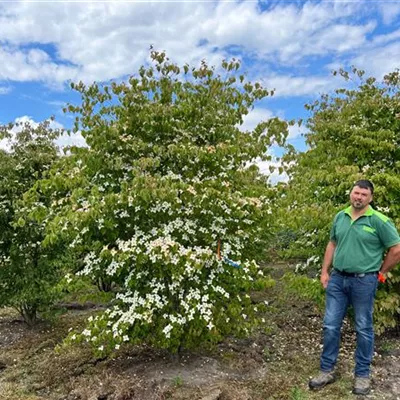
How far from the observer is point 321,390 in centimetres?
456

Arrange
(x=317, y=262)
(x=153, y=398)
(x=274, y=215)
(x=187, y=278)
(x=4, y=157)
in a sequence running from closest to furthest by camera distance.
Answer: (x=153, y=398) < (x=187, y=278) < (x=274, y=215) < (x=317, y=262) < (x=4, y=157)

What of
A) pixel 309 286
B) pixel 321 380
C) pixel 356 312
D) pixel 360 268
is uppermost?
pixel 360 268

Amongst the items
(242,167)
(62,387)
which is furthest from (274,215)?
(62,387)

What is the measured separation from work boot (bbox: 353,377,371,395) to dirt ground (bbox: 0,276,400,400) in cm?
7

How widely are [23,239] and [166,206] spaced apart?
3.60 m

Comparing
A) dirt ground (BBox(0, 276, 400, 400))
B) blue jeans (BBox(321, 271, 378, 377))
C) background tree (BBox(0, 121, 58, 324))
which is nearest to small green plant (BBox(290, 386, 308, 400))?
dirt ground (BBox(0, 276, 400, 400))

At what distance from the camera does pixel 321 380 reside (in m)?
4.59

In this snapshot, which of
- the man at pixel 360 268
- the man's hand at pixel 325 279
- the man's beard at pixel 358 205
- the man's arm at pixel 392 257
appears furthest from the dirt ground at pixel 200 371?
the man's beard at pixel 358 205

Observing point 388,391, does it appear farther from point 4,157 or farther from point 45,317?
point 4,157

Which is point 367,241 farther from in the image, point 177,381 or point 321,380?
point 177,381

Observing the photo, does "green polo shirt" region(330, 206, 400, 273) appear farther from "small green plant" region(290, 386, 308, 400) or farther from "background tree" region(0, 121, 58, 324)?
"background tree" region(0, 121, 58, 324)

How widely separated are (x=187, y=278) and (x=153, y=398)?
48.8 inches

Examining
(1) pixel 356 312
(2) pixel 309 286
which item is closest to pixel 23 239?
(2) pixel 309 286

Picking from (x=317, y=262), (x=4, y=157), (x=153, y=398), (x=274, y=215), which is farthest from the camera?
(x=4, y=157)
